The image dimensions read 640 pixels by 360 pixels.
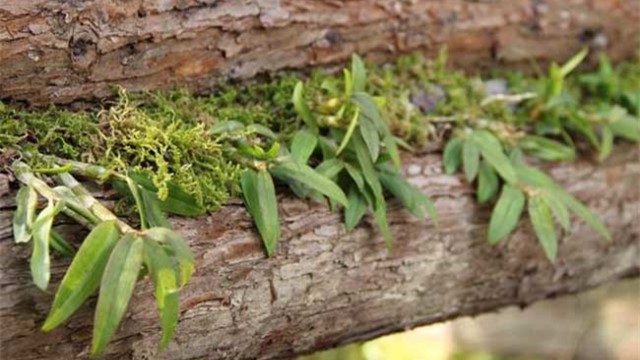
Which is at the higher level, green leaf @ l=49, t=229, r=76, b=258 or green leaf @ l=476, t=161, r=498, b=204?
green leaf @ l=49, t=229, r=76, b=258

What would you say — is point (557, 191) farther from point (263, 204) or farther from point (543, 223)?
point (263, 204)

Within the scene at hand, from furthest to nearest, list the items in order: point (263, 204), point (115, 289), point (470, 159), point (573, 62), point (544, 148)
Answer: point (573, 62) < point (544, 148) < point (470, 159) < point (263, 204) < point (115, 289)

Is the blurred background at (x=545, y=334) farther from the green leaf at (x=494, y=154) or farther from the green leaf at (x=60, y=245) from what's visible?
the green leaf at (x=60, y=245)

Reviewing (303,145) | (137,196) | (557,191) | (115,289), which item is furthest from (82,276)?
(557,191)

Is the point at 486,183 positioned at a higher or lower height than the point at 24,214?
lower

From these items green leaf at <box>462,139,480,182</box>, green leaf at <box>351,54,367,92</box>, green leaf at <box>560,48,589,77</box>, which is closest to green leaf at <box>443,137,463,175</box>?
green leaf at <box>462,139,480,182</box>

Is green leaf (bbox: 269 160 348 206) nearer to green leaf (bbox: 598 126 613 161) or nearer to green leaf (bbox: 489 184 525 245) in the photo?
green leaf (bbox: 489 184 525 245)

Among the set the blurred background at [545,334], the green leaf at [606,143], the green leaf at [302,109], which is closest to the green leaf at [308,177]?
the green leaf at [302,109]
